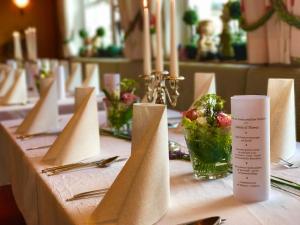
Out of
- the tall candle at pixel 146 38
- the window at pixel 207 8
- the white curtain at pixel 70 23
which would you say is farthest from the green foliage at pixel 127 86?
the white curtain at pixel 70 23

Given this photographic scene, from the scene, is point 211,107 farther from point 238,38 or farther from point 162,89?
point 238,38

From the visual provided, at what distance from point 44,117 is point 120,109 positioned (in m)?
0.36

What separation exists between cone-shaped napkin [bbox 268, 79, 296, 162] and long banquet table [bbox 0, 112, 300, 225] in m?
0.08

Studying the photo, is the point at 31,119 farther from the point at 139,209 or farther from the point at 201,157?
the point at 139,209

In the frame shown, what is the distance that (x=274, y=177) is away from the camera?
1179 mm

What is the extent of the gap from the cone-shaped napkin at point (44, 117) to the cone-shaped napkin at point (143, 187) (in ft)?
3.38

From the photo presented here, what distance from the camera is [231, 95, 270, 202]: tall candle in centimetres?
99

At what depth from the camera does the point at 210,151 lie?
117 centimetres

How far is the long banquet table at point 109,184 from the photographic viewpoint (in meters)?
0.95

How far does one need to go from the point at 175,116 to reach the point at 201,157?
1.11m

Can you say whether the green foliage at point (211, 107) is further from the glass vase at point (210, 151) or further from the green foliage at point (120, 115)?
the green foliage at point (120, 115)

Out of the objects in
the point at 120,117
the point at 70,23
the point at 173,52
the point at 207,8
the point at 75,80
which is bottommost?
the point at 120,117

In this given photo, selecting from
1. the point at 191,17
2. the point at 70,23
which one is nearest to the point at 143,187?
the point at 191,17

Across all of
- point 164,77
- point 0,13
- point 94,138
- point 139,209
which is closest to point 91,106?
point 94,138
